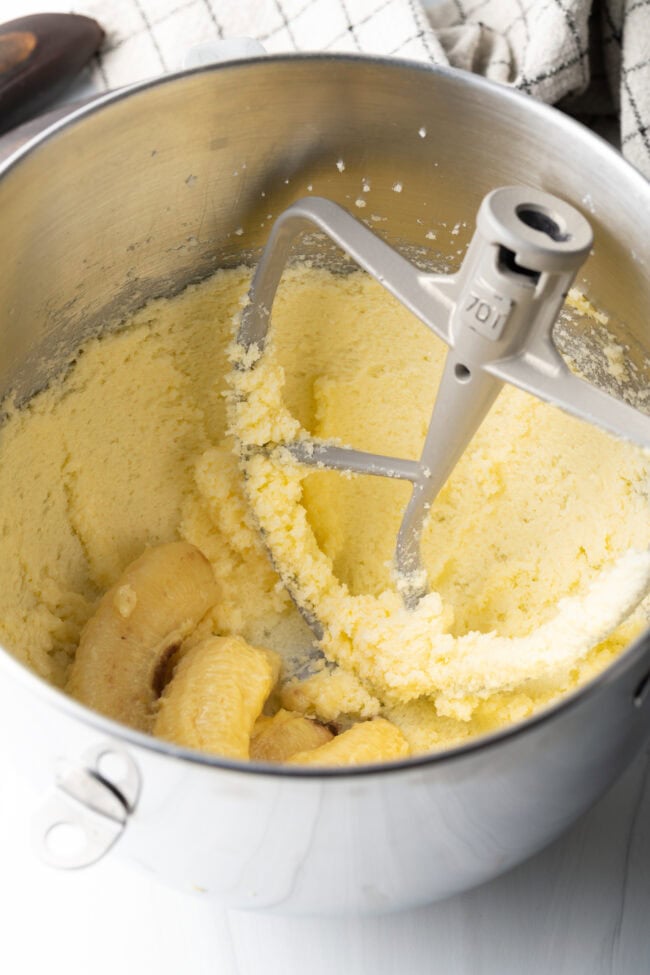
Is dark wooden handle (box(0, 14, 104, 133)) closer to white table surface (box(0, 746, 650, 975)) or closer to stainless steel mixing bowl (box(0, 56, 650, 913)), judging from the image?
stainless steel mixing bowl (box(0, 56, 650, 913))

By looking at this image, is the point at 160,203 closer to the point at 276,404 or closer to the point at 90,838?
the point at 276,404

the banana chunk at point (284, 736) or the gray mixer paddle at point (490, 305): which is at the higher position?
the gray mixer paddle at point (490, 305)

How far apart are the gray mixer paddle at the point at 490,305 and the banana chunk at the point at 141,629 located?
5.4 inches

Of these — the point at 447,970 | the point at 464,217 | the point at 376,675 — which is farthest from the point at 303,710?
the point at 464,217

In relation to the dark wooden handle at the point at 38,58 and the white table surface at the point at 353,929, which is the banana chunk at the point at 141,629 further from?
the dark wooden handle at the point at 38,58

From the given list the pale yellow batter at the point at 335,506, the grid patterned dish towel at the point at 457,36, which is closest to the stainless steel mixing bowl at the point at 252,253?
the pale yellow batter at the point at 335,506

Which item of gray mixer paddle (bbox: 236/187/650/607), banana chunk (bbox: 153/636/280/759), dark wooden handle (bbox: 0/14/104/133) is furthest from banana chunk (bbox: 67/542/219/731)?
dark wooden handle (bbox: 0/14/104/133)

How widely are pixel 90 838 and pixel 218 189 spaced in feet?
1.37

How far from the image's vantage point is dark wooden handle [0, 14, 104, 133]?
0.81 metres

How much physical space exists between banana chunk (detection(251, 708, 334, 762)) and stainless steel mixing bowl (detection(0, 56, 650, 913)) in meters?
0.14

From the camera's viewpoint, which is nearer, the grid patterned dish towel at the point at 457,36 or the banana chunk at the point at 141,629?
the banana chunk at the point at 141,629

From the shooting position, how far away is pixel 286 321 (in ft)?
2.37

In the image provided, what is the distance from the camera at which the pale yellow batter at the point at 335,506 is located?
2.06ft

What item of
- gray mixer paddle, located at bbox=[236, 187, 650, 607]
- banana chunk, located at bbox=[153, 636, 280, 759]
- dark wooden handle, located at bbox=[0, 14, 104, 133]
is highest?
dark wooden handle, located at bbox=[0, 14, 104, 133]
